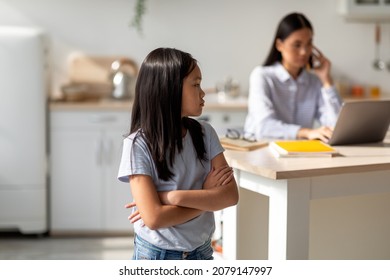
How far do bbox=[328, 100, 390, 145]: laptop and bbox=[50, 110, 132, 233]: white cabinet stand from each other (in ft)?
6.50

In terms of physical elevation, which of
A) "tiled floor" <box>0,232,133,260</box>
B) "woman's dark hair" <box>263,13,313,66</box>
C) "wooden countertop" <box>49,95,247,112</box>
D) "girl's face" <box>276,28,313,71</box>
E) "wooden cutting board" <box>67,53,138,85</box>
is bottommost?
"tiled floor" <box>0,232,133,260</box>

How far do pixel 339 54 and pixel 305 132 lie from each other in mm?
2332

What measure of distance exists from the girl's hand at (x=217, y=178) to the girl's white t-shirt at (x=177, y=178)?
0.8 inches

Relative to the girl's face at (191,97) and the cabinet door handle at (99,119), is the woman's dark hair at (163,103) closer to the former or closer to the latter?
the girl's face at (191,97)

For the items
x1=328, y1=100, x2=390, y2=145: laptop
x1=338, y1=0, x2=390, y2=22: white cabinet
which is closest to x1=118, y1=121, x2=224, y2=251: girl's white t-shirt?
x1=328, y1=100, x2=390, y2=145: laptop

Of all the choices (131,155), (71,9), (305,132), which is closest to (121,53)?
(71,9)

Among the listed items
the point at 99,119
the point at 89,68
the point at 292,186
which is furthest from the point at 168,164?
the point at 89,68

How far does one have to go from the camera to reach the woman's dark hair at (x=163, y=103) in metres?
1.89

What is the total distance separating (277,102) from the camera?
3459 mm

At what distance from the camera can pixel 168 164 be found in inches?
75.9

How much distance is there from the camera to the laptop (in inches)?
108

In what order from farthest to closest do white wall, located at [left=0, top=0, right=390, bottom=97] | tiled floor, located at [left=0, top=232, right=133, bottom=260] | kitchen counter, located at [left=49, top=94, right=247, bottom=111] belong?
white wall, located at [left=0, top=0, right=390, bottom=97] < kitchen counter, located at [left=49, top=94, right=247, bottom=111] < tiled floor, located at [left=0, top=232, right=133, bottom=260]

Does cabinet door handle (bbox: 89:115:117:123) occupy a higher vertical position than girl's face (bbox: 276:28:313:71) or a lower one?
lower

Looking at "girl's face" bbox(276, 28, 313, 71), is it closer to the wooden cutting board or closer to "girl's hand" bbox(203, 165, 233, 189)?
"girl's hand" bbox(203, 165, 233, 189)
